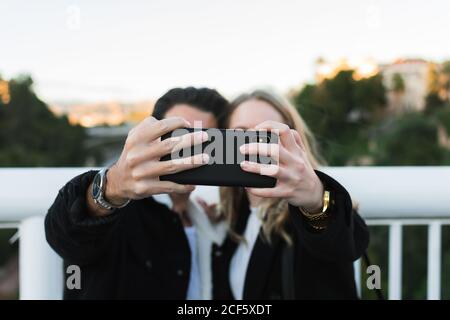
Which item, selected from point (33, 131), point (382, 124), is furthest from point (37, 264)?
point (382, 124)

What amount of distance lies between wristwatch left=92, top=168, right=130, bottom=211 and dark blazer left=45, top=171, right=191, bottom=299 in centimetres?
11

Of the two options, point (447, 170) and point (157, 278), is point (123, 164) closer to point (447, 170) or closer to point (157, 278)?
point (157, 278)

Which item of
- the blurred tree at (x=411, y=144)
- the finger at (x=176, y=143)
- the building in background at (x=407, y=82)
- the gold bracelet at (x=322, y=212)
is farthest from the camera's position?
the blurred tree at (x=411, y=144)

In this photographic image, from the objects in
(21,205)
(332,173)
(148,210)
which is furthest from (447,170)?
(21,205)

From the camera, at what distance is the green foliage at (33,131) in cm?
2138

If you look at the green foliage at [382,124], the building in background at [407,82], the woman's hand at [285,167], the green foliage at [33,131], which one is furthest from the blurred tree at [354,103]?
the woman's hand at [285,167]

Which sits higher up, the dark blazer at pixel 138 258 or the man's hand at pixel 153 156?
the man's hand at pixel 153 156

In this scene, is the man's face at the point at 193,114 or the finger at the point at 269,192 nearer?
the finger at the point at 269,192

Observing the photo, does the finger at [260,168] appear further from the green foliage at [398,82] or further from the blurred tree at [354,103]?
the green foliage at [398,82]

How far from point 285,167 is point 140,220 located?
1.30ft

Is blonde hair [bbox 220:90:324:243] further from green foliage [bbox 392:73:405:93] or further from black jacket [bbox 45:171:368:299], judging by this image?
green foliage [bbox 392:73:405:93]

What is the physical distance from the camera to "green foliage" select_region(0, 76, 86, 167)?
70.1ft

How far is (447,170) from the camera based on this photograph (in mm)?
835
